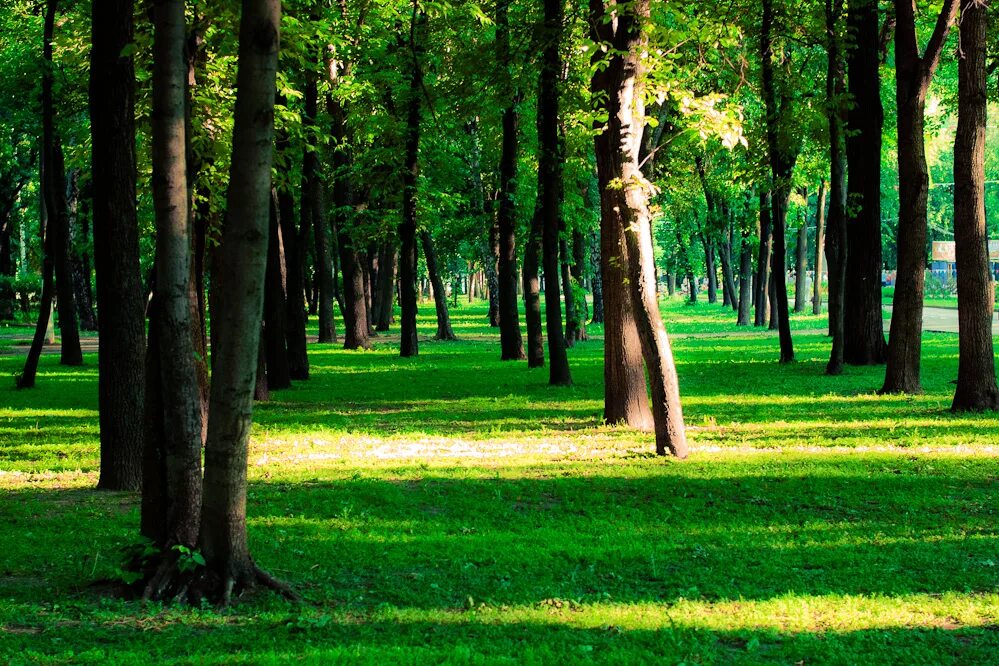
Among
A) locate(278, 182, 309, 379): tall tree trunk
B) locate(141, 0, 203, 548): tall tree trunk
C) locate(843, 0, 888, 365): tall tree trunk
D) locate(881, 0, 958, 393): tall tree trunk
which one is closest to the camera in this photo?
locate(141, 0, 203, 548): tall tree trunk

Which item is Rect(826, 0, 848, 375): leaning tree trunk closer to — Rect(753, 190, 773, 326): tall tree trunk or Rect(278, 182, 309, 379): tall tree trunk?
Rect(753, 190, 773, 326): tall tree trunk

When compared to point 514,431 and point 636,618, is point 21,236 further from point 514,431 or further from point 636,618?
point 636,618

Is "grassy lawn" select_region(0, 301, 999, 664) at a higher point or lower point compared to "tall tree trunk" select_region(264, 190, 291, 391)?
lower

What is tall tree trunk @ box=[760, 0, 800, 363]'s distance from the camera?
70.3 ft

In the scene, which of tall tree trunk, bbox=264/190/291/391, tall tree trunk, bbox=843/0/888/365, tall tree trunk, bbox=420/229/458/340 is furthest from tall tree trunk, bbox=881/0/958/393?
tall tree trunk, bbox=420/229/458/340

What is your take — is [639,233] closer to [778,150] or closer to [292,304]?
[778,150]

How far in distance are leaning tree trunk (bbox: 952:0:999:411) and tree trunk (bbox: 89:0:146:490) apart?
10785mm

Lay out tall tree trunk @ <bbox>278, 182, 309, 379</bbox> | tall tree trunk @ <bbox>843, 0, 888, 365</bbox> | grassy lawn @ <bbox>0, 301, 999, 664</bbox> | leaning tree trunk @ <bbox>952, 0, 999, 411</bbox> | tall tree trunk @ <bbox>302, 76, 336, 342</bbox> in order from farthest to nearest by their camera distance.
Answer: tall tree trunk @ <bbox>302, 76, 336, 342</bbox>
tall tree trunk @ <bbox>843, 0, 888, 365</bbox>
tall tree trunk @ <bbox>278, 182, 309, 379</bbox>
leaning tree trunk @ <bbox>952, 0, 999, 411</bbox>
grassy lawn @ <bbox>0, 301, 999, 664</bbox>

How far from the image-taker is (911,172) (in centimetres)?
1644

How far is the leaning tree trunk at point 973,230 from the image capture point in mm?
14859

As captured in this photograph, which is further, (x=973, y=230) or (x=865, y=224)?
(x=865, y=224)

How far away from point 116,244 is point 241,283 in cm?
365

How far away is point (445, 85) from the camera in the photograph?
18.7 metres

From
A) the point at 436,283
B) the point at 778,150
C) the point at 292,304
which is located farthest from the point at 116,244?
the point at 436,283
